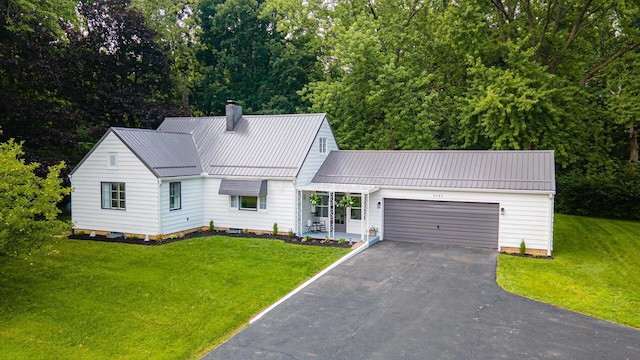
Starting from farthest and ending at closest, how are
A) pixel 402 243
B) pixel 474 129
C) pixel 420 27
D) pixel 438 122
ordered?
pixel 420 27 → pixel 438 122 → pixel 474 129 → pixel 402 243

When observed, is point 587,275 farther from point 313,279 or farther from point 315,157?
point 315,157

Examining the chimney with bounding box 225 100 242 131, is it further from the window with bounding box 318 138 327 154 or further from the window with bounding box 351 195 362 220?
the window with bounding box 351 195 362 220

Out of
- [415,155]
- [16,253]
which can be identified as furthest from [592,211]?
[16,253]

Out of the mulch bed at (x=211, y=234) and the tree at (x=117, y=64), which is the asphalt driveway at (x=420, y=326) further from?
the tree at (x=117, y=64)

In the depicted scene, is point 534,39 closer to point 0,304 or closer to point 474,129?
point 474,129

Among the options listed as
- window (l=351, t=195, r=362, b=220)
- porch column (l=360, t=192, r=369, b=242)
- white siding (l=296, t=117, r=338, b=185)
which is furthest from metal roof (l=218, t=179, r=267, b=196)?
porch column (l=360, t=192, r=369, b=242)

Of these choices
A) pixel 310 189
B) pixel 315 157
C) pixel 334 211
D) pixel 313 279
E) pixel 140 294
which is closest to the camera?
pixel 140 294

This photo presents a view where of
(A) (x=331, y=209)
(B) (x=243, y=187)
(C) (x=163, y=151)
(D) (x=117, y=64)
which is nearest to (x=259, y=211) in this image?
(B) (x=243, y=187)
